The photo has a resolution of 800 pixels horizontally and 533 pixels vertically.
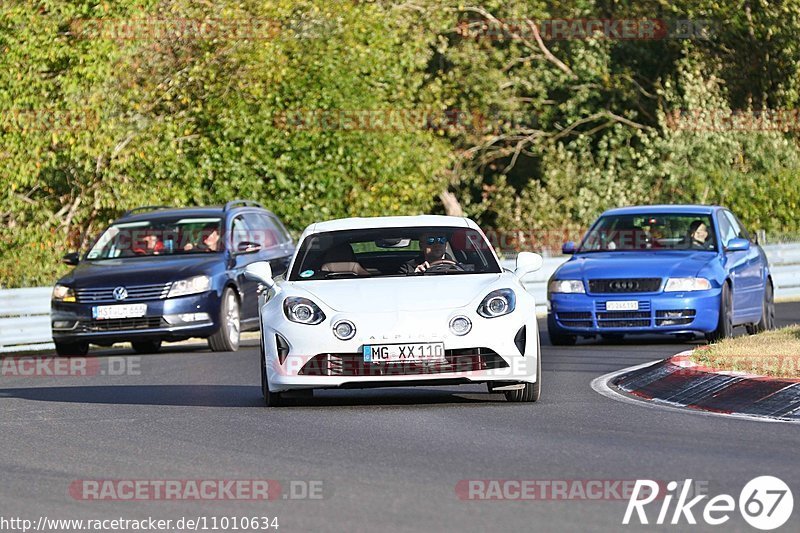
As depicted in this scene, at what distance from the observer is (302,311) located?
1255 cm

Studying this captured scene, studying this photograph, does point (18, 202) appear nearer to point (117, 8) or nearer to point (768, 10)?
point (117, 8)

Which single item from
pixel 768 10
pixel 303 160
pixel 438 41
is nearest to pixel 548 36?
pixel 438 41

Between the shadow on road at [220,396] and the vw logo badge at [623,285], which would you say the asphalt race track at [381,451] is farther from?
the vw logo badge at [623,285]

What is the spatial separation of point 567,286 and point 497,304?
22.5ft

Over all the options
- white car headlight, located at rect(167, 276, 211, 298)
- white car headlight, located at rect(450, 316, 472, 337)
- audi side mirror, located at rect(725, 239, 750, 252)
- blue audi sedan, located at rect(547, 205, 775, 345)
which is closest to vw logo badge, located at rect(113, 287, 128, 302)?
white car headlight, located at rect(167, 276, 211, 298)

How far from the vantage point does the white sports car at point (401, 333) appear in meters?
12.2

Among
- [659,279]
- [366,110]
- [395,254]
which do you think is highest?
[366,110]

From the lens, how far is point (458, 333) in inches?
481

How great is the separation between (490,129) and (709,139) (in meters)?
7.52

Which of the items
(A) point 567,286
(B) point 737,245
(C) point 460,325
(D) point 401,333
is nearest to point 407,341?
(D) point 401,333

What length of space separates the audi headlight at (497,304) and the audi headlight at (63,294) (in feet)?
30.5

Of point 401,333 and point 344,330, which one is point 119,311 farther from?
point 401,333

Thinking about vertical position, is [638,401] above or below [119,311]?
above

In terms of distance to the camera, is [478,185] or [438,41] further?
[478,185]
